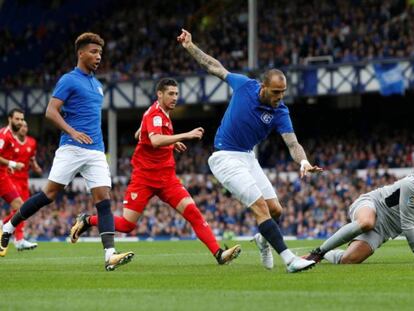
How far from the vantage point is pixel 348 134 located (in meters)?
40.5

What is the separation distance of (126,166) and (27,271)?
3034cm

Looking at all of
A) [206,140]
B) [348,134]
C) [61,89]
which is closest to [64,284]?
[61,89]

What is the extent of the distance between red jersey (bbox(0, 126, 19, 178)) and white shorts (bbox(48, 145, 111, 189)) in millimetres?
7402

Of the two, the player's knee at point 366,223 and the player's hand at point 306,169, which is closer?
the player's hand at point 306,169

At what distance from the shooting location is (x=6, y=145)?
20.9 meters

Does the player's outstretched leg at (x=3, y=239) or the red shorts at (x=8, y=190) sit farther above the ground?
the player's outstretched leg at (x=3, y=239)

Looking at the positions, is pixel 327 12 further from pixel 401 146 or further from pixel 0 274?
pixel 0 274

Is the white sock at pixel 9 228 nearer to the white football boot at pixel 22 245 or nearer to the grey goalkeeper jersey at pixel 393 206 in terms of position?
the grey goalkeeper jersey at pixel 393 206

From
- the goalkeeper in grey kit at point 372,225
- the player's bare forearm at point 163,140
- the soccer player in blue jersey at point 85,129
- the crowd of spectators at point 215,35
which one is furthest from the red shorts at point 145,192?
the crowd of spectators at point 215,35

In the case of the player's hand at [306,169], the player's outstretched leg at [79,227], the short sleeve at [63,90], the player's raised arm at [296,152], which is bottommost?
the player's outstretched leg at [79,227]

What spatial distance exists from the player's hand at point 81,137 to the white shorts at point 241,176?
149 cm

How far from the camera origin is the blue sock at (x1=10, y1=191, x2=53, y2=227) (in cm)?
1415

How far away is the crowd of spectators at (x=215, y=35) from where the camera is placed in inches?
1513

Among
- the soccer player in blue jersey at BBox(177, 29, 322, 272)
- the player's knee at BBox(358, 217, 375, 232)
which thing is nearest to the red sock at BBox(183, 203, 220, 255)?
the soccer player in blue jersey at BBox(177, 29, 322, 272)
